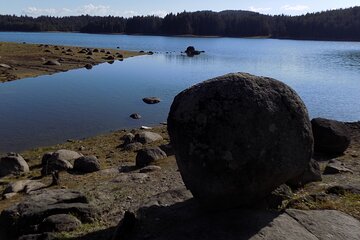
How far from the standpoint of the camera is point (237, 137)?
402 inches

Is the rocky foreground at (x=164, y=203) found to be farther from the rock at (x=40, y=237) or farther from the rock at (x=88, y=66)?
the rock at (x=88, y=66)

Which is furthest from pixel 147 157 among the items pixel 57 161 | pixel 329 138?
pixel 329 138

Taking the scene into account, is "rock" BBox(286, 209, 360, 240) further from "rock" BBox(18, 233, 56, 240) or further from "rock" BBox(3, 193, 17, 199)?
"rock" BBox(3, 193, 17, 199)

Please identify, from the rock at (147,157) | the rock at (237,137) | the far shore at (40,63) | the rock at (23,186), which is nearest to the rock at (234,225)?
the rock at (237,137)

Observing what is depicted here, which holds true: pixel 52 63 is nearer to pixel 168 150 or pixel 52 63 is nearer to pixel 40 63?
pixel 40 63

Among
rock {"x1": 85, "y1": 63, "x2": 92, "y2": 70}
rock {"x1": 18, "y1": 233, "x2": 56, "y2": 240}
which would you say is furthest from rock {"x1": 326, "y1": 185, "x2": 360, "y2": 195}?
rock {"x1": 85, "y1": 63, "x2": 92, "y2": 70}

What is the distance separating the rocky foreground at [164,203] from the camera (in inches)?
411

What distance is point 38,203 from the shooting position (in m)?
13.9

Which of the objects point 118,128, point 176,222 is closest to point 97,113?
point 118,128

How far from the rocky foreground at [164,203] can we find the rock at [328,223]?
3cm

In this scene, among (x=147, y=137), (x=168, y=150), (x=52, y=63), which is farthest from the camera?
(x=52, y=63)

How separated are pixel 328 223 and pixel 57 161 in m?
15.2

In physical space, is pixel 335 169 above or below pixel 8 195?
above

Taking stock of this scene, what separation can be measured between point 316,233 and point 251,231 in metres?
1.51
